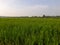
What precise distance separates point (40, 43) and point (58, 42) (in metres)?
0.56

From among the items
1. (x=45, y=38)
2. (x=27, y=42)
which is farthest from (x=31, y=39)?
(x=45, y=38)

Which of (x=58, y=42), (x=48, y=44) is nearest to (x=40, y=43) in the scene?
(x=48, y=44)

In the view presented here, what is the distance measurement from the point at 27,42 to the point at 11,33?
2.84ft

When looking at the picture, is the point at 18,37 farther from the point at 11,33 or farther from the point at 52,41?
the point at 52,41

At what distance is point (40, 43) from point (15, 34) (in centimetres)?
91

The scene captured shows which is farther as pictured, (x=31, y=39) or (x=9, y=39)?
(x=9, y=39)

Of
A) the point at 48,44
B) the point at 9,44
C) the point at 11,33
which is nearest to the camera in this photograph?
the point at 48,44

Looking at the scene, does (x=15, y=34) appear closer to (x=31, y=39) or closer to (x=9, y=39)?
(x=9, y=39)

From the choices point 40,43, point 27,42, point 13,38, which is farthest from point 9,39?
point 40,43

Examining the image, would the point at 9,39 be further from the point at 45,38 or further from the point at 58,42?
the point at 58,42

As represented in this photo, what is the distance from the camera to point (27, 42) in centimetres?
413

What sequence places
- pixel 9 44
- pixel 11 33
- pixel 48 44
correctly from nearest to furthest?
pixel 48 44, pixel 9 44, pixel 11 33

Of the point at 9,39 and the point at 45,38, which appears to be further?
the point at 9,39

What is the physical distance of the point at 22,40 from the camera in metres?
4.48
